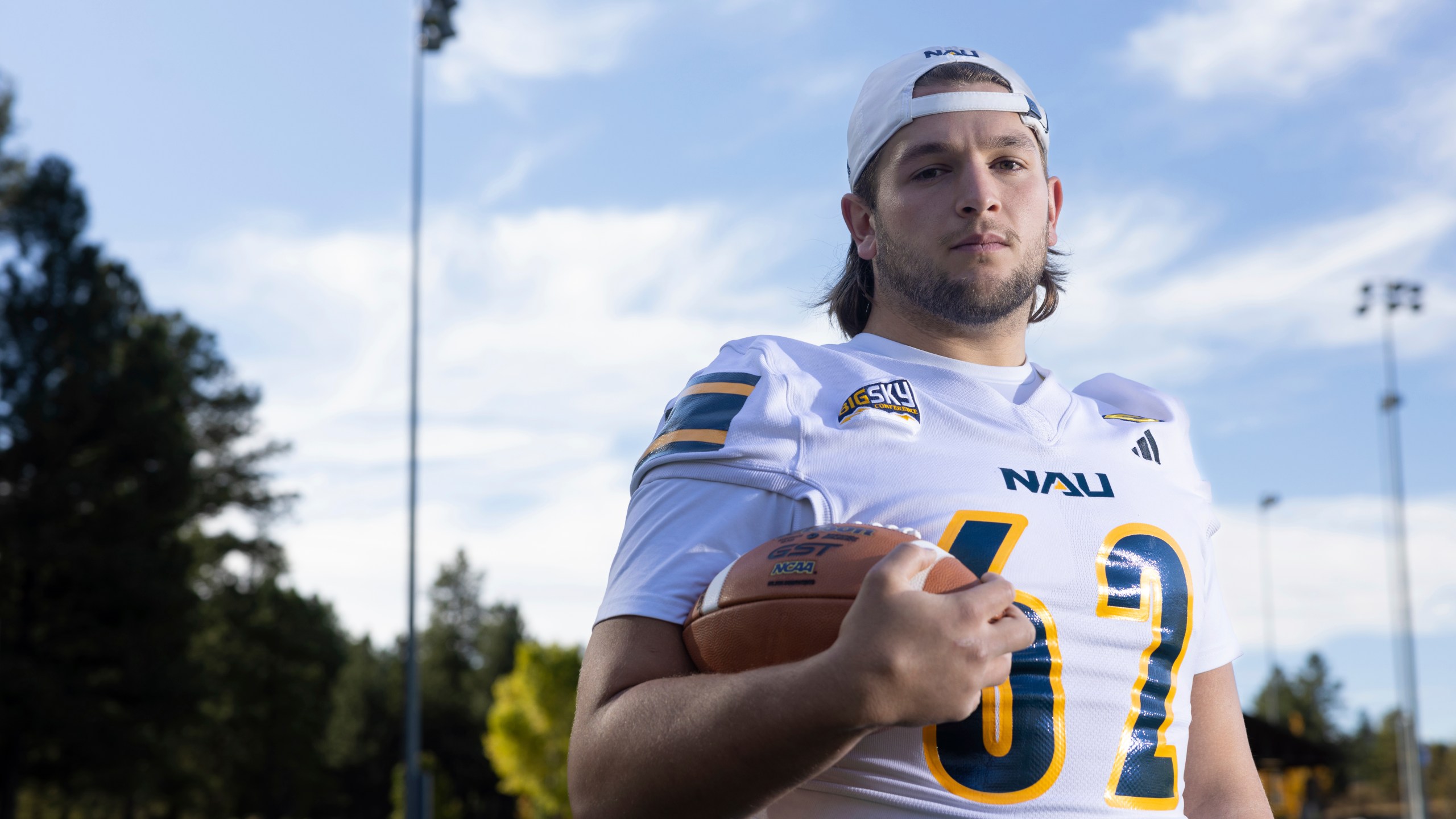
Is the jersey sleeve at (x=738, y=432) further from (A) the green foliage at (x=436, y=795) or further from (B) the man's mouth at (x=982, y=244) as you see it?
(A) the green foliage at (x=436, y=795)

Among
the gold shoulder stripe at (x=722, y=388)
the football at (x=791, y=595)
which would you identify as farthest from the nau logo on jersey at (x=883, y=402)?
the football at (x=791, y=595)

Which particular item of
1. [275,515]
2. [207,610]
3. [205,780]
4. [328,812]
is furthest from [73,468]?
[328,812]

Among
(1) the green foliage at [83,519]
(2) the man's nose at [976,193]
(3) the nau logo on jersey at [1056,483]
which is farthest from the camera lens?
(1) the green foliage at [83,519]

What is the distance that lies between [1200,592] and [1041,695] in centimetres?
60

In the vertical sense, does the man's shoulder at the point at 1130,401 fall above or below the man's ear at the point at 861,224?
below

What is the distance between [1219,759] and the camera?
2.35 metres

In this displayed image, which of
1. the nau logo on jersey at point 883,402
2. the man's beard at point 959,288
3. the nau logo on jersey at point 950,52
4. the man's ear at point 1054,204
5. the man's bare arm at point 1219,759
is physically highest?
the nau logo on jersey at point 950,52

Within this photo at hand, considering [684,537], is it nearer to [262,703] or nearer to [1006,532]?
[1006,532]

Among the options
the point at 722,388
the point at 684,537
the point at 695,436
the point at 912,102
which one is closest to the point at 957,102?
the point at 912,102

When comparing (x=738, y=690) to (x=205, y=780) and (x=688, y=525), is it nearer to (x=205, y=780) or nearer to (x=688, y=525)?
(x=688, y=525)

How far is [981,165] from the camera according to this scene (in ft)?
7.64

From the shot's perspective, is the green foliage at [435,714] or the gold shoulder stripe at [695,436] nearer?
the gold shoulder stripe at [695,436]

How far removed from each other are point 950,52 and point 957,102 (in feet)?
0.74

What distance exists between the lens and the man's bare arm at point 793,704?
1.47m
